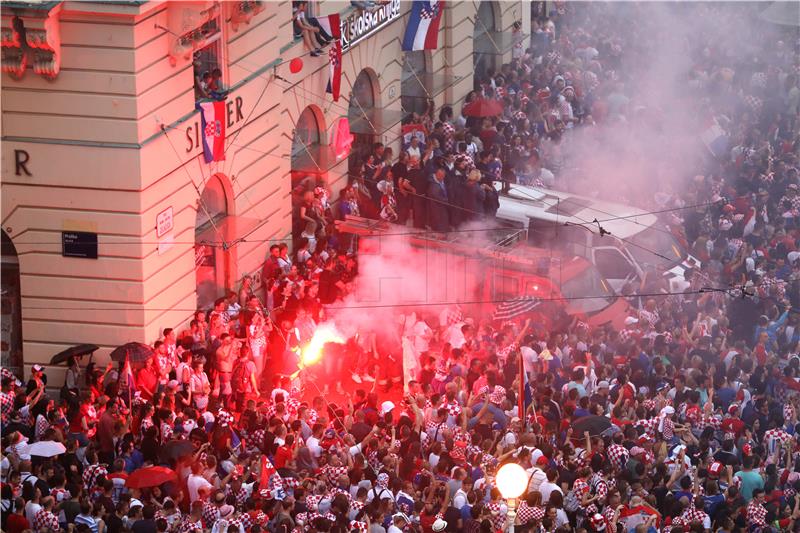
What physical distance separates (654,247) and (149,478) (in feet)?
41.0

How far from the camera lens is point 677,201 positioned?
111 feet

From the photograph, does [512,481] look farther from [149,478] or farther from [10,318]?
[10,318]

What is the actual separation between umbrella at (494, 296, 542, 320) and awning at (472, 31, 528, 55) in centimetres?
1368

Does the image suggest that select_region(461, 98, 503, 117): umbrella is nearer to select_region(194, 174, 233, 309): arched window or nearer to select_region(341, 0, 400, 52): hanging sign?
select_region(341, 0, 400, 52): hanging sign

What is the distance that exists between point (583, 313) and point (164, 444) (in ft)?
28.0

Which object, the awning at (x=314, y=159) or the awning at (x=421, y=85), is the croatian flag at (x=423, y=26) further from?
the awning at (x=314, y=159)

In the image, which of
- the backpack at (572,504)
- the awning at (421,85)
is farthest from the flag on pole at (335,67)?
the backpack at (572,504)

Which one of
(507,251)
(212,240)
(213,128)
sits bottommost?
(507,251)

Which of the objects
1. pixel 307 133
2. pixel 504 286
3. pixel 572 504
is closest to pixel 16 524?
pixel 572 504

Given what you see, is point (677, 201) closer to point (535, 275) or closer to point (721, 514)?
point (535, 275)

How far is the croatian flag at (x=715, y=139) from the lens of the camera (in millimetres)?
37469

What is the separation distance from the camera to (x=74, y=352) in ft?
82.7

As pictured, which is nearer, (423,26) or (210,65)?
(210,65)

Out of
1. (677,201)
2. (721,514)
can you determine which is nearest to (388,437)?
(721,514)
